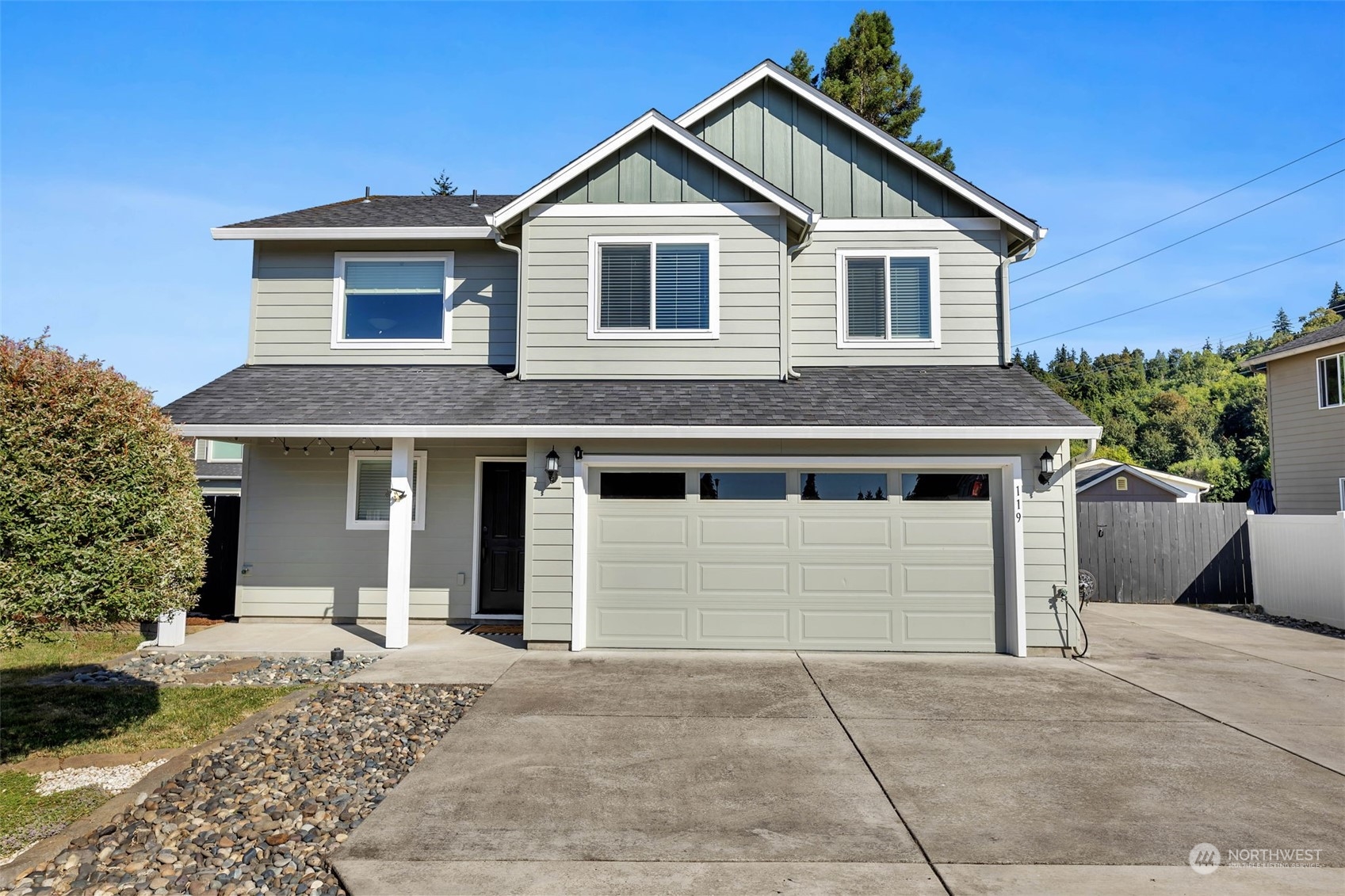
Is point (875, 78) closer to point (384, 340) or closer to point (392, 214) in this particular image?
point (392, 214)

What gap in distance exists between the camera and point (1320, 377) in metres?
15.9

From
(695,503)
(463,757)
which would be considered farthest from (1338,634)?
(463,757)

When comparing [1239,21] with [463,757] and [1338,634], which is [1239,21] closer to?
[1338,634]

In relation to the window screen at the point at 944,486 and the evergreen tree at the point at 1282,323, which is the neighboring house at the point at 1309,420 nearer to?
the window screen at the point at 944,486

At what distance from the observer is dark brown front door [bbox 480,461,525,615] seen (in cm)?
1005

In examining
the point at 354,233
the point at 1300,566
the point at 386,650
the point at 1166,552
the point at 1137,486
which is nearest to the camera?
the point at 386,650

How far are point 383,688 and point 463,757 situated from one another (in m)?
2.10

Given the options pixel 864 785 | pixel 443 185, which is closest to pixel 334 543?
pixel 864 785

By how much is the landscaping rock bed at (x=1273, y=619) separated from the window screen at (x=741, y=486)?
8.67 m

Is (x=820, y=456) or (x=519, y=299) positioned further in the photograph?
(x=519, y=299)

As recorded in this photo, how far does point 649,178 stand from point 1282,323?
148700mm

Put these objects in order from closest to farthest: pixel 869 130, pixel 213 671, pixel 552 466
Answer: pixel 213 671 < pixel 552 466 < pixel 869 130

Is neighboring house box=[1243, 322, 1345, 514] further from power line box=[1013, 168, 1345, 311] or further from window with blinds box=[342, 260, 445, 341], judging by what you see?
window with blinds box=[342, 260, 445, 341]


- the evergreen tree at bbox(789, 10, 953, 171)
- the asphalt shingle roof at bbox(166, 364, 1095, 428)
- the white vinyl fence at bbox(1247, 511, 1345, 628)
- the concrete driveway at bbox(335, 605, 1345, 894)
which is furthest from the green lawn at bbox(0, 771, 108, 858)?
the evergreen tree at bbox(789, 10, 953, 171)
